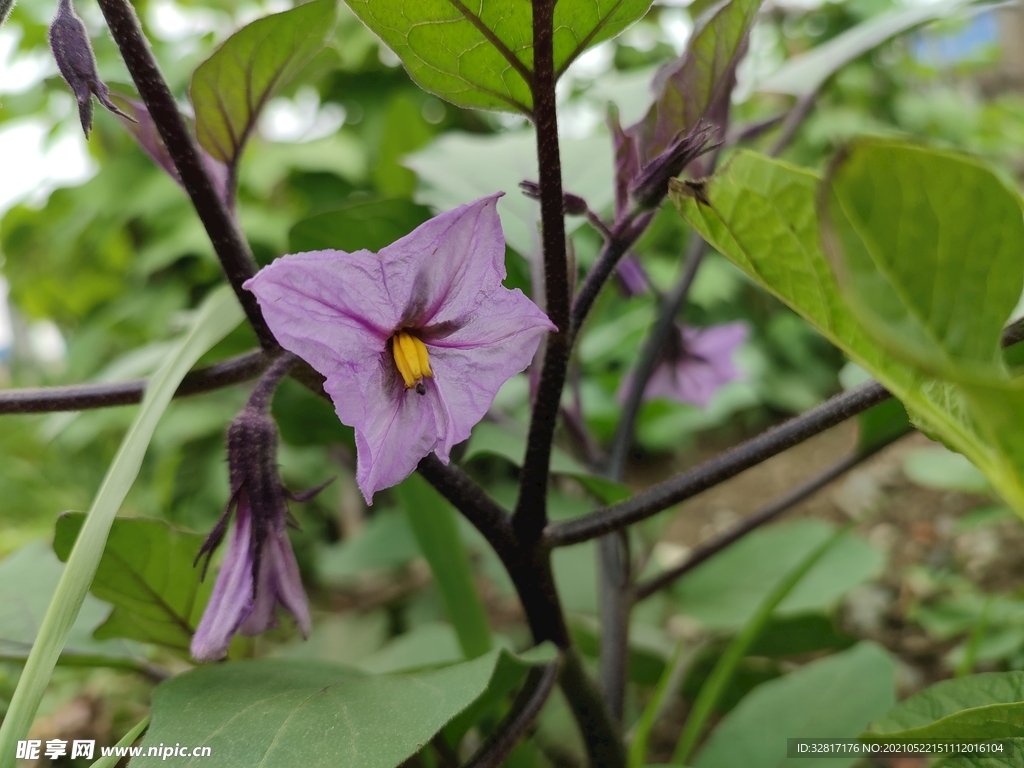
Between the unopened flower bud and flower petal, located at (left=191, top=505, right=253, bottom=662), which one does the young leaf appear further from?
flower petal, located at (left=191, top=505, right=253, bottom=662)

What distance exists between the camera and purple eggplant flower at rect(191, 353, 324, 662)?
32 cm

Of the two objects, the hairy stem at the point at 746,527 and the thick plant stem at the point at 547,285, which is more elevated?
the thick plant stem at the point at 547,285

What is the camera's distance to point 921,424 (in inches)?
10.2

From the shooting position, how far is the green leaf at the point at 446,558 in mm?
520

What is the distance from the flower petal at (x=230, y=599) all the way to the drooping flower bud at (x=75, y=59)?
0.18 meters

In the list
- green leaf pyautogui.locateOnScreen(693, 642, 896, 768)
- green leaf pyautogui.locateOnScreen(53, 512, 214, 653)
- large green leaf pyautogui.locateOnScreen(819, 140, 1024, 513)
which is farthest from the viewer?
green leaf pyautogui.locateOnScreen(693, 642, 896, 768)

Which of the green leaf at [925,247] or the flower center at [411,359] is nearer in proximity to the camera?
the green leaf at [925,247]

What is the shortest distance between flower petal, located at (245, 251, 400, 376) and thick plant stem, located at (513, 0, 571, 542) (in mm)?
68

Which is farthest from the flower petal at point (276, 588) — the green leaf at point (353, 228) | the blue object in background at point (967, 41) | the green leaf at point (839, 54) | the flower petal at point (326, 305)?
the blue object in background at point (967, 41)

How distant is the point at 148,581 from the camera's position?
39 cm

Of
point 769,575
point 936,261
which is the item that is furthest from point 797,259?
point 769,575

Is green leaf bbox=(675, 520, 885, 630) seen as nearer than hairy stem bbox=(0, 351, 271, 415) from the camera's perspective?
No

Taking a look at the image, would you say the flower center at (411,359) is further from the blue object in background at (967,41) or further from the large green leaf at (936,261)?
the blue object in background at (967,41)

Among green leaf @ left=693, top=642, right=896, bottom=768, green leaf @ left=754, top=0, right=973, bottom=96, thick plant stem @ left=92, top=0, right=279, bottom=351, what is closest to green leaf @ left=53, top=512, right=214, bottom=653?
thick plant stem @ left=92, top=0, right=279, bottom=351
